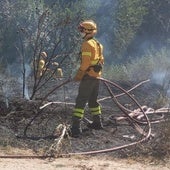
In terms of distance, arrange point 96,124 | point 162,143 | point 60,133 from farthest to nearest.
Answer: point 96,124, point 60,133, point 162,143

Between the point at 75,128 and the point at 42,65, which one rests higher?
the point at 42,65

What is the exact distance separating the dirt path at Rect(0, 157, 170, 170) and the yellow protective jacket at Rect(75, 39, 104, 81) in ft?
5.00

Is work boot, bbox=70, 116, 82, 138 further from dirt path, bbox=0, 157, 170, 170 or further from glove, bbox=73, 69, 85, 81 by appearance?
dirt path, bbox=0, 157, 170, 170

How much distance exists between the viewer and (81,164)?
599 cm

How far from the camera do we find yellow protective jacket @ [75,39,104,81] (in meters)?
7.12

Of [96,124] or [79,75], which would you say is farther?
[96,124]

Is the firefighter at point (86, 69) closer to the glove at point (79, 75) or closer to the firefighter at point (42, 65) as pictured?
the glove at point (79, 75)

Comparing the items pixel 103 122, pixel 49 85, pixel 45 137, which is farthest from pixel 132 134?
pixel 49 85

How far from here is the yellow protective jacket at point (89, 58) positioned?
7.12 meters

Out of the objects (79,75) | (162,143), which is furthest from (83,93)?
(162,143)

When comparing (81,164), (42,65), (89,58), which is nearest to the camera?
(81,164)

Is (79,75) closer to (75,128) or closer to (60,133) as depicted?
(75,128)

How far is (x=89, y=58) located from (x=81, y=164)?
1866 mm

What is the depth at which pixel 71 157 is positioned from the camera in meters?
6.32
